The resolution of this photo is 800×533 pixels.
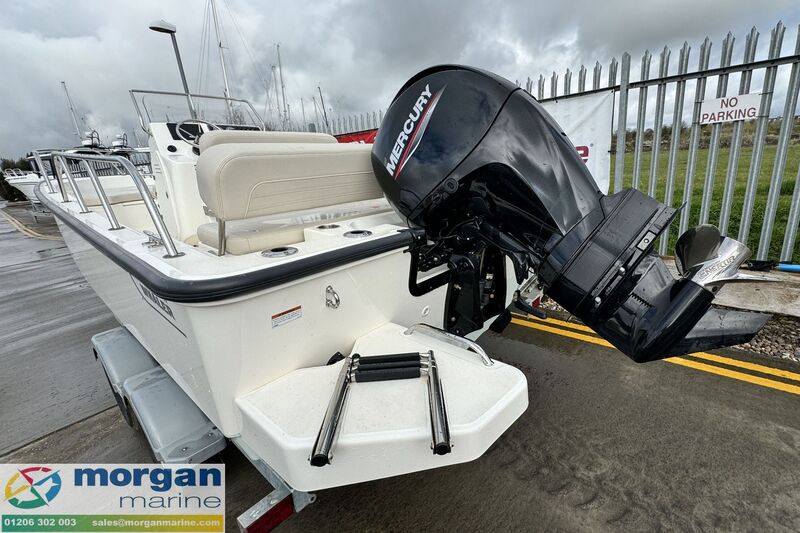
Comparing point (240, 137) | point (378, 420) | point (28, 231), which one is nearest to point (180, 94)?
point (240, 137)

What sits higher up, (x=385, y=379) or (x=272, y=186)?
(x=272, y=186)

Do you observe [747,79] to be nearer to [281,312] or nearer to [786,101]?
[786,101]

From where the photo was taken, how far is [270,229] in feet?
6.16

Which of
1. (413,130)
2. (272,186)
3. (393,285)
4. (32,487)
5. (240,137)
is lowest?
(32,487)

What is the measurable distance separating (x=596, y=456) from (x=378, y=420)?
140cm

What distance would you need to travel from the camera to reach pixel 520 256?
1.42m

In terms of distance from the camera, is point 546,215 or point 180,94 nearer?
point 546,215

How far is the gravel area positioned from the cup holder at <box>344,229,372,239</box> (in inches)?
105

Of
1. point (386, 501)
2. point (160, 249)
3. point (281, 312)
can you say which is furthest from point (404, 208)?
point (386, 501)

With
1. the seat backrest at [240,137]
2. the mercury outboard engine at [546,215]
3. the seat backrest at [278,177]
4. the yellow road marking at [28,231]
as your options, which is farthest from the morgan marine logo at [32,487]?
the yellow road marking at [28,231]

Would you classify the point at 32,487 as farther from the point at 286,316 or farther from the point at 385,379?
the point at 385,379

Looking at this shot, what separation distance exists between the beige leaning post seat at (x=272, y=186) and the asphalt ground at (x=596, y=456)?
124 centimetres

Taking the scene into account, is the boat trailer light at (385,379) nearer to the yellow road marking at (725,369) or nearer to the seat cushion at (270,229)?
the seat cushion at (270,229)

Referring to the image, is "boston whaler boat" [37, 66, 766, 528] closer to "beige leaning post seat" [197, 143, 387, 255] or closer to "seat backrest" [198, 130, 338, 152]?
"beige leaning post seat" [197, 143, 387, 255]
